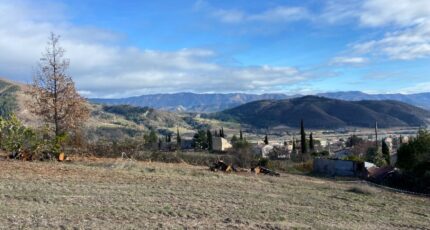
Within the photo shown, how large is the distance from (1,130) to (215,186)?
12.7 metres

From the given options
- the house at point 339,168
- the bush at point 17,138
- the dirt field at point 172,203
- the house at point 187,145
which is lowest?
the house at point 339,168

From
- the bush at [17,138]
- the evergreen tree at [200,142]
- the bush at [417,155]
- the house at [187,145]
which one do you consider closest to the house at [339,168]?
the bush at [417,155]

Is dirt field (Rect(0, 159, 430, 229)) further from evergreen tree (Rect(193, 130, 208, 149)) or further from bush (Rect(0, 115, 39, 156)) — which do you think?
evergreen tree (Rect(193, 130, 208, 149))

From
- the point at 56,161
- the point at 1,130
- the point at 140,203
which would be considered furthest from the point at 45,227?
the point at 1,130

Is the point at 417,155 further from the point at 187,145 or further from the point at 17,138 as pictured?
the point at 187,145

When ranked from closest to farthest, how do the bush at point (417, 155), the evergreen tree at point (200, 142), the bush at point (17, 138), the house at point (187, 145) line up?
the bush at point (17, 138)
the bush at point (417, 155)
the evergreen tree at point (200, 142)
the house at point (187, 145)

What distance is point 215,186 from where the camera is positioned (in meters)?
19.0

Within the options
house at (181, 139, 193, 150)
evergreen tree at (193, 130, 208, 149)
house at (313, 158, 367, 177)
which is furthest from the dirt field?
house at (181, 139, 193, 150)

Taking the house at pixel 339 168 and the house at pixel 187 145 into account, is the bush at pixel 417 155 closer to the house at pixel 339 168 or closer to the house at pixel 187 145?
the house at pixel 339 168

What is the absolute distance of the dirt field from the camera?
36.4 ft

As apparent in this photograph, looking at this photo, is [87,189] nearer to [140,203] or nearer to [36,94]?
[140,203]

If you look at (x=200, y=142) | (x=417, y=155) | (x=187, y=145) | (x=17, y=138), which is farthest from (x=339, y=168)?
(x=187, y=145)

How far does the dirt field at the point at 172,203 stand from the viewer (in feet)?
36.4

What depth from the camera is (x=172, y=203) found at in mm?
13805
